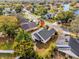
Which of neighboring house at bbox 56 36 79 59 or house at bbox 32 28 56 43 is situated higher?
neighboring house at bbox 56 36 79 59

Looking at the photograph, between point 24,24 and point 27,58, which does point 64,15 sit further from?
point 27,58

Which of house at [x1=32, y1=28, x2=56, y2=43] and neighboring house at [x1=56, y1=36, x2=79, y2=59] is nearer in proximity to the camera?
neighboring house at [x1=56, y1=36, x2=79, y2=59]

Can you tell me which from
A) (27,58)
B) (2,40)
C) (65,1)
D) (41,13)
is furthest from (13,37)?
(65,1)

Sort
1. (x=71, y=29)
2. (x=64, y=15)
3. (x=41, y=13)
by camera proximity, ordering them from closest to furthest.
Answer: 1. (x=71, y=29)
2. (x=64, y=15)
3. (x=41, y=13)

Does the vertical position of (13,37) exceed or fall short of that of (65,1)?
it exceeds it

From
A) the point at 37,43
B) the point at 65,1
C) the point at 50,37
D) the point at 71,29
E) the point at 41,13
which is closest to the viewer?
the point at 37,43

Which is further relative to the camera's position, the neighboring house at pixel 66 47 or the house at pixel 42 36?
the house at pixel 42 36

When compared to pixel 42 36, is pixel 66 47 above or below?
above

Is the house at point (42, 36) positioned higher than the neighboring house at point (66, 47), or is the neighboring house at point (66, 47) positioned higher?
the neighboring house at point (66, 47)

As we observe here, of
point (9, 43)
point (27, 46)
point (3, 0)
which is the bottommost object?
point (3, 0)

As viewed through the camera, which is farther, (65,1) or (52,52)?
(65,1)

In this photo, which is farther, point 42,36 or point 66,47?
point 42,36
